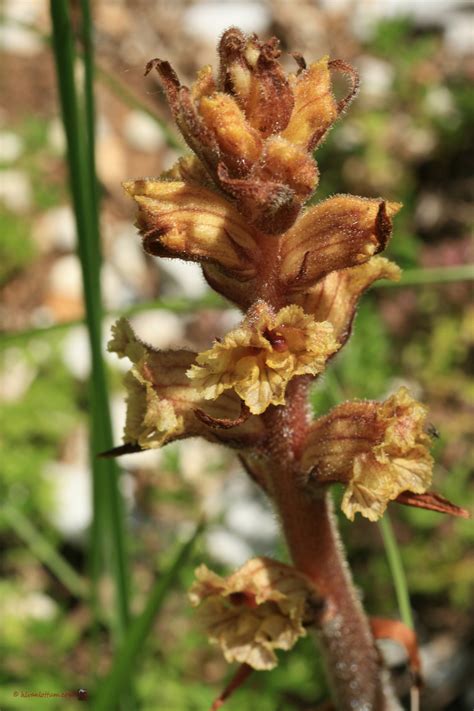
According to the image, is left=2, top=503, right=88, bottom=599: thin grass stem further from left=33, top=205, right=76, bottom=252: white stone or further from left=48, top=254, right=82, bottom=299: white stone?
left=33, top=205, right=76, bottom=252: white stone

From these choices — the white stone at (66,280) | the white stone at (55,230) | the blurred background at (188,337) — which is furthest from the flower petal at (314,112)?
the white stone at (55,230)

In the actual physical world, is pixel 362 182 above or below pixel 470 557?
above

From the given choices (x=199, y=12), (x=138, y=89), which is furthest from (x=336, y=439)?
(x=199, y=12)

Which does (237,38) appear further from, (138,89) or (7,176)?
(138,89)

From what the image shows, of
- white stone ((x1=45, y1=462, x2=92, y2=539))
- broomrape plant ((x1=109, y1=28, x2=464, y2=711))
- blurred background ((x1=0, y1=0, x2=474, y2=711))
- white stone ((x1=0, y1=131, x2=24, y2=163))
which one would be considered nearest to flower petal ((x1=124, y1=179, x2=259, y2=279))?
broomrape plant ((x1=109, y1=28, x2=464, y2=711))

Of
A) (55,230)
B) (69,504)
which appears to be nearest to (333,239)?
(69,504)
